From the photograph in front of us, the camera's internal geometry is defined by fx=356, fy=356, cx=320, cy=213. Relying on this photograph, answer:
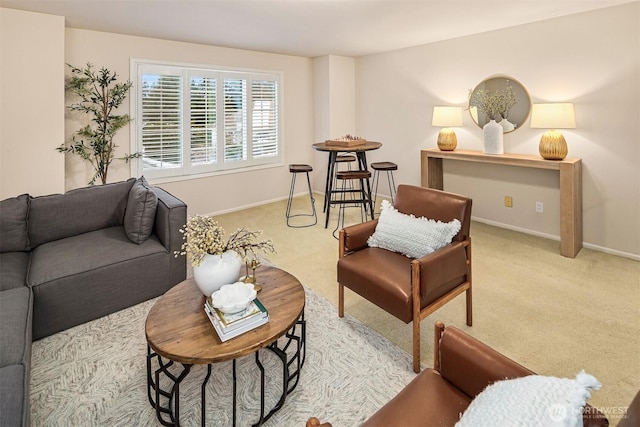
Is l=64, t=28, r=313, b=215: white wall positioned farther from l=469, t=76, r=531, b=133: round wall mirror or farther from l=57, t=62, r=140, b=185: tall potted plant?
l=469, t=76, r=531, b=133: round wall mirror

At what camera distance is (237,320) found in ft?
5.25

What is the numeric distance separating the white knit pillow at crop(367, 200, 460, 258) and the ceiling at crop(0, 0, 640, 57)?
6.56 feet

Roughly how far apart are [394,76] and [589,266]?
11.9 feet

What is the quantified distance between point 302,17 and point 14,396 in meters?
3.61

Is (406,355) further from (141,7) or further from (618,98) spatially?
(141,7)

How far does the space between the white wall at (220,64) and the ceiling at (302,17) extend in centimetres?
19

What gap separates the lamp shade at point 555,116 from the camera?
11.5 ft

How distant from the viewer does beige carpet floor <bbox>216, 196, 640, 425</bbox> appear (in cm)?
206

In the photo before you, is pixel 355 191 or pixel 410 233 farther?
pixel 355 191

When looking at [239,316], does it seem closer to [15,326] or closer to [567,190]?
[15,326]

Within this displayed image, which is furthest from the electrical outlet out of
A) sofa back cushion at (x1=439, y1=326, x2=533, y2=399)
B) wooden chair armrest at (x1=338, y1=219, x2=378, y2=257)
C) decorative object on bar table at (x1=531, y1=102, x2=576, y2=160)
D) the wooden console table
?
sofa back cushion at (x1=439, y1=326, x2=533, y2=399)

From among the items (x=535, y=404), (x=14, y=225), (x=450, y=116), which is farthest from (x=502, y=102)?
(x=14, y=225)

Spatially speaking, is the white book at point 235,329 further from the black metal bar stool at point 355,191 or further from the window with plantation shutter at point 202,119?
the window with plantation shutter at point 202,119

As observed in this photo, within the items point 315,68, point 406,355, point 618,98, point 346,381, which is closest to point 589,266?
point 618,98
